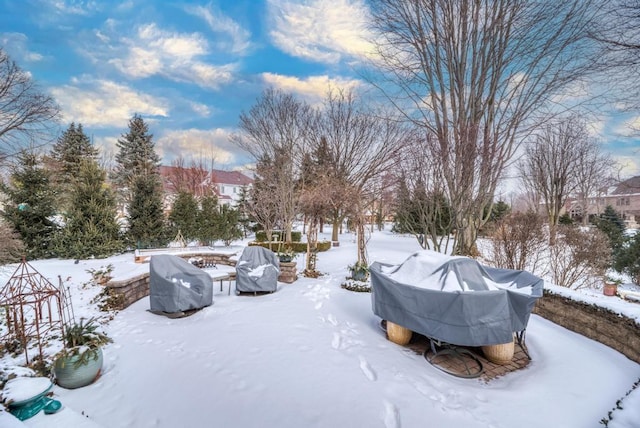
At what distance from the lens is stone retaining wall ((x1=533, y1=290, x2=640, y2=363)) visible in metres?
3.98

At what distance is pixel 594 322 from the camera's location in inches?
179

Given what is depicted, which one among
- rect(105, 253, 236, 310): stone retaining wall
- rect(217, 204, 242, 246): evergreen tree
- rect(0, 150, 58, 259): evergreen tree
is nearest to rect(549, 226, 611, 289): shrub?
rect(105, 253, 236, 310): stone retaining wall

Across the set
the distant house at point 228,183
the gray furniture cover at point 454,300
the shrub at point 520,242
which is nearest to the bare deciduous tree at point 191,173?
the distant house at point 228,183

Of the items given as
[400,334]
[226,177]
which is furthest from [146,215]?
[226,177]

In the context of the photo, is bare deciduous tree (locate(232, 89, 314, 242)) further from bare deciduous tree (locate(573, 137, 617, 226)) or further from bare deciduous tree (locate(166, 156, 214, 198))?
bare deciduous tree (locate(573, 137, 617, 226))

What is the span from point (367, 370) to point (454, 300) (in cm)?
144

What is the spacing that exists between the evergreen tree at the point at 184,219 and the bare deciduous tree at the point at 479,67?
11.5m

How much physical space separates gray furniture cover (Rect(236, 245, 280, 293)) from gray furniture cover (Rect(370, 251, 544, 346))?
311cm

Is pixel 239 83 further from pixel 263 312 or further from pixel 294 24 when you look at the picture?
pixel 263 312

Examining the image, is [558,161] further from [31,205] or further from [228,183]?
[228,183]

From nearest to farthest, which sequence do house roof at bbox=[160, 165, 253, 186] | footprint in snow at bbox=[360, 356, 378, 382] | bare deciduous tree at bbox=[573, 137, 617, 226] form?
footprint in snow at bbox=[360, 356, 378, 382] < bare deciduous tree at bbox=[573, 137, 617, 226] < house roof at bbox=[160, 165, 253, 186]

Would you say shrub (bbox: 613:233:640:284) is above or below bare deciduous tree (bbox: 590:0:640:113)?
below

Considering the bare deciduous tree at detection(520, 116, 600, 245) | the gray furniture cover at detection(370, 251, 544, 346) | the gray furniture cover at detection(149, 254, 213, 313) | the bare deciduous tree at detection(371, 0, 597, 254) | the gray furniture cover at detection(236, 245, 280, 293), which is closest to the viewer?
the gray furniture cover at detection(370, 251, 544, 346)

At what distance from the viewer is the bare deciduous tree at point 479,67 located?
6.60 m
